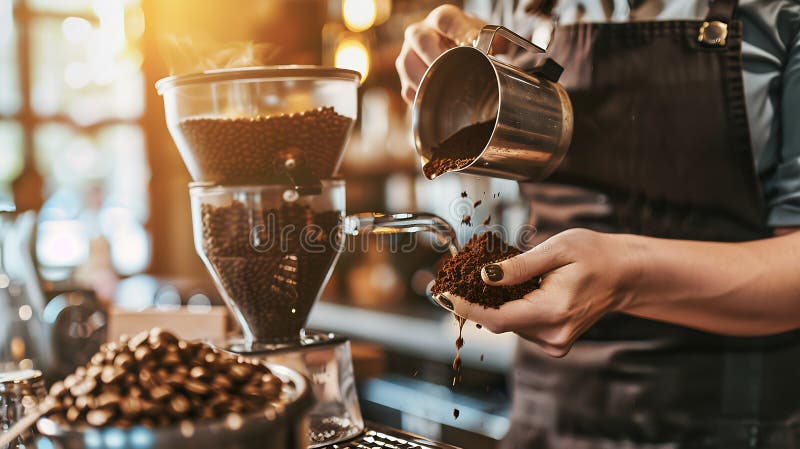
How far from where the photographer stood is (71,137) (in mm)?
5215

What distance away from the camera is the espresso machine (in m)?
0.91

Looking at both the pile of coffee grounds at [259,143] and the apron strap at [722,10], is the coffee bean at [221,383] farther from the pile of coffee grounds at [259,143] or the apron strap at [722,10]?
the apron strap at [722,10]

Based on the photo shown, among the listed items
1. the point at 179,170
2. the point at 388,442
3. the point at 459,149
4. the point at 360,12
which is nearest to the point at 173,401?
the point at 388,442

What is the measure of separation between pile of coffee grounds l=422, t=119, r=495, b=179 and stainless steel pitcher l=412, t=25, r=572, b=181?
0.04 feet

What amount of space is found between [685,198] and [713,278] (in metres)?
0.19

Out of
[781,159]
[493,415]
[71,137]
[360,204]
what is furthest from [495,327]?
[71,137]

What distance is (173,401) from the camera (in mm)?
607

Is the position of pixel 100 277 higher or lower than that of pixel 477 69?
lower

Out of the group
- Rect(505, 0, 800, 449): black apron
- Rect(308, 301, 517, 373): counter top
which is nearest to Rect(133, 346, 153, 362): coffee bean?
Rect(505, 0, 800, 449): black apron

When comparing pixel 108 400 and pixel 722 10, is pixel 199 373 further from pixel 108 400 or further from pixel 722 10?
pixel 722 10

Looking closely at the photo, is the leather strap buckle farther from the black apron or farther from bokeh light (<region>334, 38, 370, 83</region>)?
bokeh light (<region>334, 38, 370, 83</region>)

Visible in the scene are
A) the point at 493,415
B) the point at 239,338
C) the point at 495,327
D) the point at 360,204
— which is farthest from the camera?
the point at 360,204

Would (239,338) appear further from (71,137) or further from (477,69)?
(71,137)

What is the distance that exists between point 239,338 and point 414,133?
37cm
